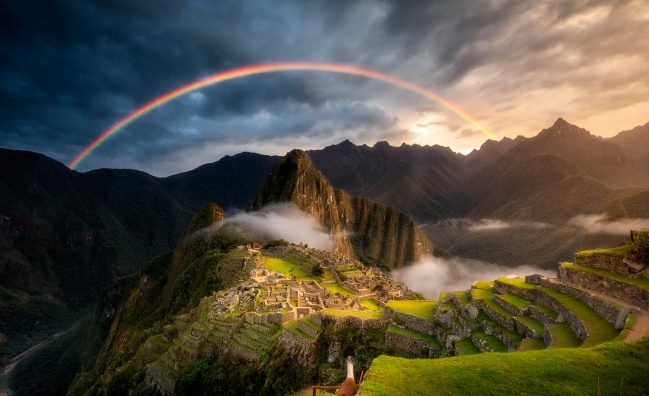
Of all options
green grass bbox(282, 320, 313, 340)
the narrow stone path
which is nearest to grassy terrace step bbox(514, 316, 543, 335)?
the narrow stone path

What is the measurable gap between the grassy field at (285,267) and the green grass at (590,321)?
46411 mm

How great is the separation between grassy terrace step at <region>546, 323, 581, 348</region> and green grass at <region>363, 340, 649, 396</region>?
3.32m

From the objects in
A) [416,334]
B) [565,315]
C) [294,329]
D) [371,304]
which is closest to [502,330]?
[565,315]

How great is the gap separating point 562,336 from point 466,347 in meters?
4.22

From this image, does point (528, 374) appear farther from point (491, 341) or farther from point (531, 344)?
point (491, 341)

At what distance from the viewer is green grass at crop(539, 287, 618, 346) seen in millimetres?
13438

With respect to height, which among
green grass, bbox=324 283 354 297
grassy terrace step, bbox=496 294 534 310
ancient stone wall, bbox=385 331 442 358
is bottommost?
green grass, bbox=324 283 354 297

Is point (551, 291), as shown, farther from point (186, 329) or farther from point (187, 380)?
point (186, 329)

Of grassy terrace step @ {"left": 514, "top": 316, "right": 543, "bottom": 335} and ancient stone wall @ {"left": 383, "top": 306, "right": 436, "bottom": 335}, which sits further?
ancient stone wall @ {"left": 383, "top": 306, "right": 436, "bottom": 335}

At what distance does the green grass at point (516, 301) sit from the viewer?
19.0m

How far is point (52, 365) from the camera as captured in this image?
14712 cm

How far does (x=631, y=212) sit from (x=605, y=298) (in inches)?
6784

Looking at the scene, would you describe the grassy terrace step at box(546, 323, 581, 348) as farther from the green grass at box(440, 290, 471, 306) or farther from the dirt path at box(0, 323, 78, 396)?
the dirt path at box(0, 323, 78, 396)

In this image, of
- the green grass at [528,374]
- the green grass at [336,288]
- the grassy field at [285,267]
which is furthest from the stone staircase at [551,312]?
the grassy field at [285,267]
